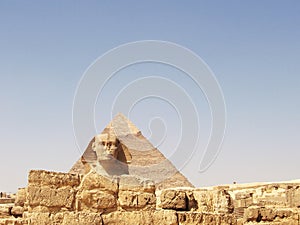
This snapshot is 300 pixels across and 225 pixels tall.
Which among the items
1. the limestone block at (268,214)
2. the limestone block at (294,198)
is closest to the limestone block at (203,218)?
the limestone block at (268,214)

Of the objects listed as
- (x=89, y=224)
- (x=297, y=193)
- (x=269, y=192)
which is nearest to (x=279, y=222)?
(x=297, y=193)

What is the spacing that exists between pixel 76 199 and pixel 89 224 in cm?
27

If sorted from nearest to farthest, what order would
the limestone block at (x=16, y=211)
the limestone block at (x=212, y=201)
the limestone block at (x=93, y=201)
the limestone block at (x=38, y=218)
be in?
the limestone block at (x=38, y=218) < the limestone block at (x=93, y=201) < the limestone block at (x=212, y=201) < the limestone block at (x=16, y=211)

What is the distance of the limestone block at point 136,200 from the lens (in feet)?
14.6

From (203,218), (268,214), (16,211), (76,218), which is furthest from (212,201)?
(16,211)

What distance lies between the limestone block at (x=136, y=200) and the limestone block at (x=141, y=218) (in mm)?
77

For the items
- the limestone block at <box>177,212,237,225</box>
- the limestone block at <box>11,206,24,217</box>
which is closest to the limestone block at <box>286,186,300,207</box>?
the limestone block at <box>177,212,237,225</box>

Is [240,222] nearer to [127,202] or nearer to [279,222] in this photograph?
[279,222]

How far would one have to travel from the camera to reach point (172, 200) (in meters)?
4.97

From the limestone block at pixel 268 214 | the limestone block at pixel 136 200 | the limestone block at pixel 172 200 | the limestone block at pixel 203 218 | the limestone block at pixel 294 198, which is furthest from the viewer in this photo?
the limestone block at pixel 294 198

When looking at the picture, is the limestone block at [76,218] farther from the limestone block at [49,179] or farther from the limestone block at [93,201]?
the limestone block at [49,179]

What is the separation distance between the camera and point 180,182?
42094 mm

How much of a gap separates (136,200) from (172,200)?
24.4 inches

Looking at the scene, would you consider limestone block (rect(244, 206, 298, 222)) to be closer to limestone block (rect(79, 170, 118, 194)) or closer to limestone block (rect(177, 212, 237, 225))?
limestone block (rect(177, 212, 237, 225))
